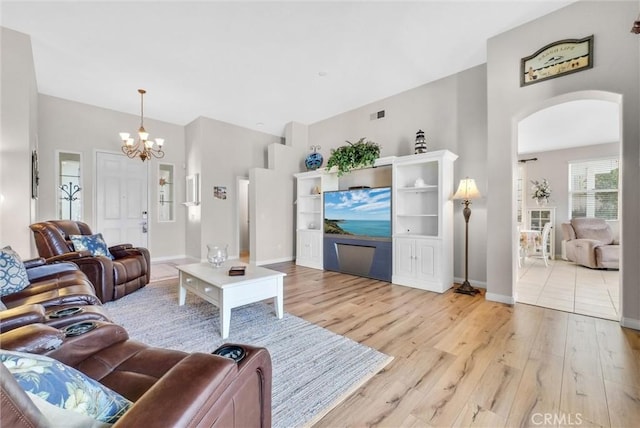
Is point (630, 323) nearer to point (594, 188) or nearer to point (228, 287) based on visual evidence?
point (228, 287)

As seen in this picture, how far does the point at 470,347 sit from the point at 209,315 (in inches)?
97.7

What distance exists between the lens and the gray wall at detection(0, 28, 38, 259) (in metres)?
3.19

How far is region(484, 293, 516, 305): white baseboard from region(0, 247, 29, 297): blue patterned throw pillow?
4639 mm

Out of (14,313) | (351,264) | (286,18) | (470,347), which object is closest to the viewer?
(14,313)

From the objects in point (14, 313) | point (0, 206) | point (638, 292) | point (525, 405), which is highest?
point (0, 206)

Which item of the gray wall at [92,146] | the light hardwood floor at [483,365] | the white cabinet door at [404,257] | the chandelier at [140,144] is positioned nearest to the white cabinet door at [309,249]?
the white cabinet door at [404,257]

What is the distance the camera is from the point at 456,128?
407 cm

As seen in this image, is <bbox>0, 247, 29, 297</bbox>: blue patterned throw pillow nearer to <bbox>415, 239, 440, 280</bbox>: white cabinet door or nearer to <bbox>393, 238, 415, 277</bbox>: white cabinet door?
<bbox>393, 238, 415, 277</bbox>: white cabinet door

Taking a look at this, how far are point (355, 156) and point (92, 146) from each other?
5094mm

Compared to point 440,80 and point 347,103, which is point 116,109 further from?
point 440,80

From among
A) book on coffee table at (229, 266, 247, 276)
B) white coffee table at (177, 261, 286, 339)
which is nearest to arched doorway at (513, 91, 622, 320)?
white coffee table at (177, 261, 286, 339)

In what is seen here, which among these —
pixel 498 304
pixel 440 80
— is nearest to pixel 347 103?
pixel 440 80

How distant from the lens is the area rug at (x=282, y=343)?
162 cm

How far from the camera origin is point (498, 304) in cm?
318
